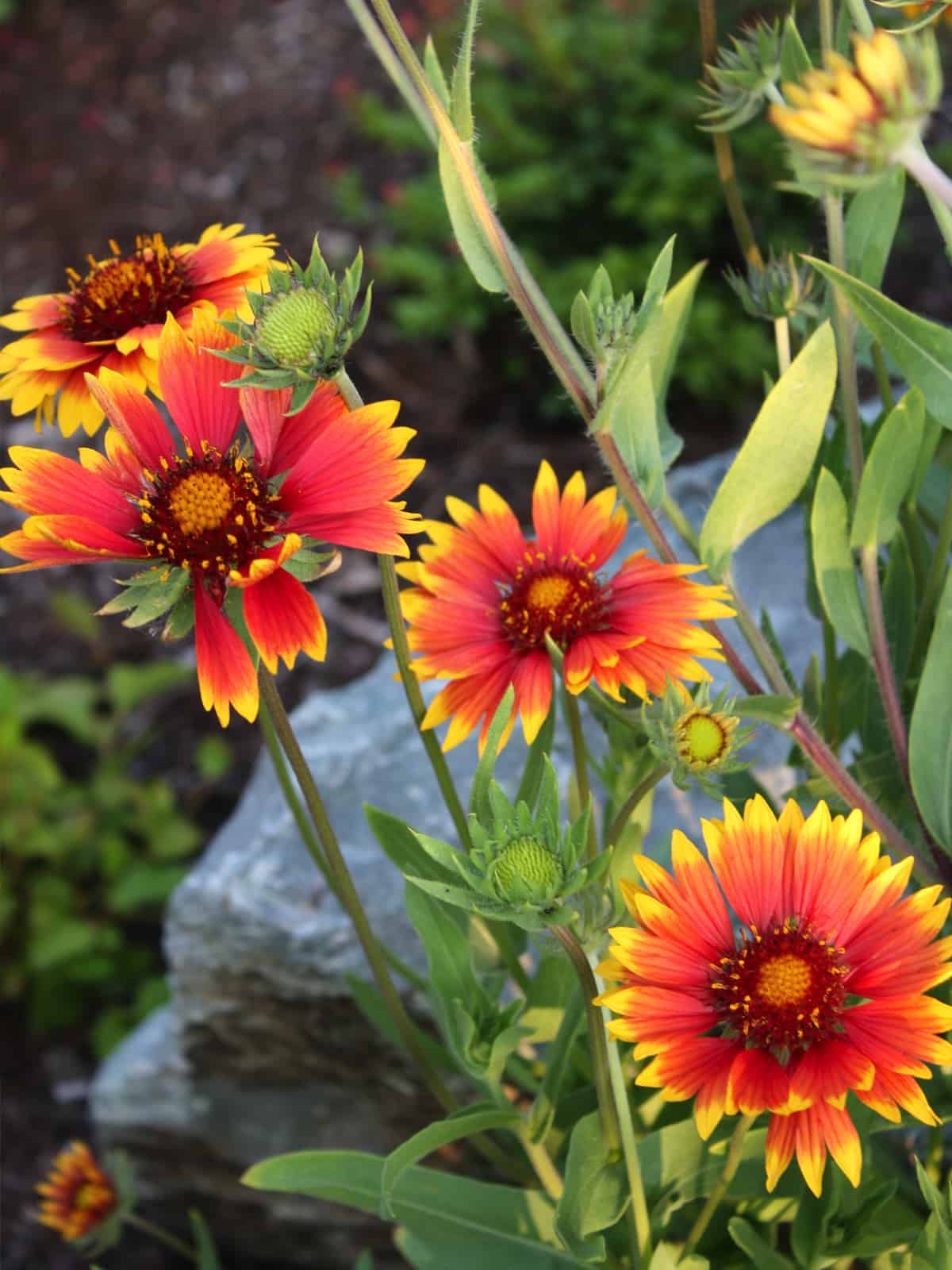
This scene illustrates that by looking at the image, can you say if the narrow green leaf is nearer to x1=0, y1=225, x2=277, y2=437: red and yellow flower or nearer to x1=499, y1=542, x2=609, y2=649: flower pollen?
x1=0, y1=225, x2=277, y2=437: red and yellow flower

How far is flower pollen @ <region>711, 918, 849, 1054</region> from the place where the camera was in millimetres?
820

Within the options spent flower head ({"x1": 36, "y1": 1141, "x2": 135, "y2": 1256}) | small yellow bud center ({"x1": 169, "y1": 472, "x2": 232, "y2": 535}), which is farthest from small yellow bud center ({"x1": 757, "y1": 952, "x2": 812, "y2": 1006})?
spent flower head ({"x1": 36, "y1": 1141, "x2": 135, "y2": 1256})

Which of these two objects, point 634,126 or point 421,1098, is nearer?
point 421,1098

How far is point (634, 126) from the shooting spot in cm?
255

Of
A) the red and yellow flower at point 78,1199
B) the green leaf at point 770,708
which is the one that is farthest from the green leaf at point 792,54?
the red and yellow flower at point 78,1199

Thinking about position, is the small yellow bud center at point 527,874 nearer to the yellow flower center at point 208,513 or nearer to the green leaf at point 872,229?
the yellow flower center at point 208,513

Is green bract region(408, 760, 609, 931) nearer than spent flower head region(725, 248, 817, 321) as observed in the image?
Yes

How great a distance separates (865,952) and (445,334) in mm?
2172

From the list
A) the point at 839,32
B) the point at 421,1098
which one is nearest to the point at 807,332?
the point at 839,32

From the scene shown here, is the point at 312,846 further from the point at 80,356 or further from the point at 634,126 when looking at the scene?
the point at 634,126

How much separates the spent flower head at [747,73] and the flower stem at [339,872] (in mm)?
486

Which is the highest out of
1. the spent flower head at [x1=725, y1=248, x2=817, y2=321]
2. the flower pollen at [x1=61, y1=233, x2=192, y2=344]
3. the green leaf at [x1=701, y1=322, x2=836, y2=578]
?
the flower pollen at [x1=61, y1=233, x2=192, y2=344]

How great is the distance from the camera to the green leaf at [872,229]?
1048mm

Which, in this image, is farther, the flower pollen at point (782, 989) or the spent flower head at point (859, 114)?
the flower pollen at point (782, 989)
